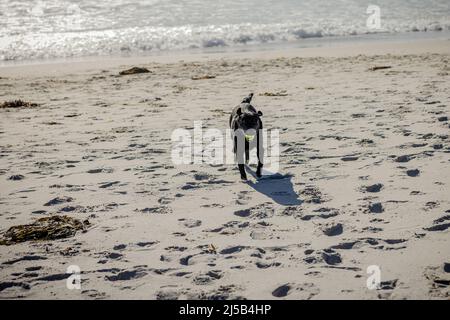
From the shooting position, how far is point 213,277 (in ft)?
10.8

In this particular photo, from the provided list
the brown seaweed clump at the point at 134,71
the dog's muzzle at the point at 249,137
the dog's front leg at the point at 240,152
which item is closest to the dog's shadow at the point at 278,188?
the dog's front leg at the point at 240,152

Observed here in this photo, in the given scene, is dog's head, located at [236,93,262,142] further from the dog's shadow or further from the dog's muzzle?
the dog's shadow

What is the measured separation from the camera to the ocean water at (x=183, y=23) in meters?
20.7

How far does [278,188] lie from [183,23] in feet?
72.9

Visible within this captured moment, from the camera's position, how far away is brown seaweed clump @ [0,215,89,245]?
155 inches

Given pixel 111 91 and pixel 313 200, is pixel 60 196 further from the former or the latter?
pixel 111 91

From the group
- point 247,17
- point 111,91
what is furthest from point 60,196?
point 247,17

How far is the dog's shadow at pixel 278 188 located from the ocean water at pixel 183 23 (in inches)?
630

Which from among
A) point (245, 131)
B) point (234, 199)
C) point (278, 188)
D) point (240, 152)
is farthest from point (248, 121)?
point (234, 199)

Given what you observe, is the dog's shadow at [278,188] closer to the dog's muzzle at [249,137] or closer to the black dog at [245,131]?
the black dog at [245,131]

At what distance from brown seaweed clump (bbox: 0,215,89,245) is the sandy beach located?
8 centimetres
